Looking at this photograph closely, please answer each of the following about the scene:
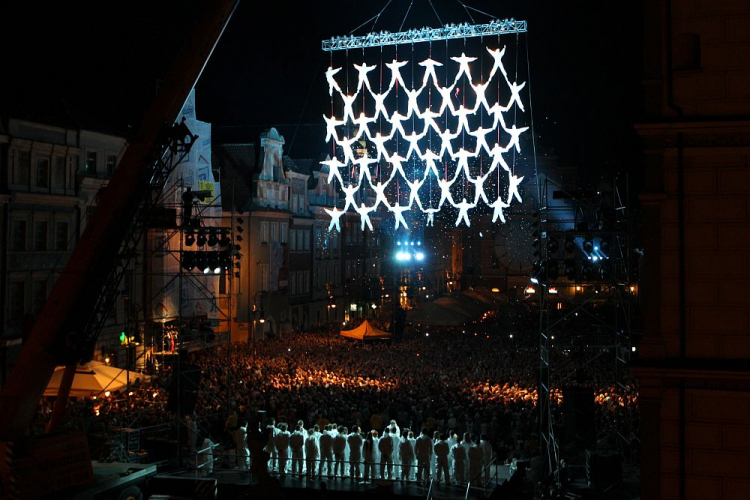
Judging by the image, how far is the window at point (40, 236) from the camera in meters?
26.1

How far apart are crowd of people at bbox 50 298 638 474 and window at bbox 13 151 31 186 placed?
783 cm

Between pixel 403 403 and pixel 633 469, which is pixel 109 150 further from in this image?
pixel 633 469

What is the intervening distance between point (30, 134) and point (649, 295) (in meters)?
22.6

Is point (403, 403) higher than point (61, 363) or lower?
lower

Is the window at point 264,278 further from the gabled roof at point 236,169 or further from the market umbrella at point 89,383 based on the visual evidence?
the market umbrella at point 89,383

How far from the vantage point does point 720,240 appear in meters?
8.41

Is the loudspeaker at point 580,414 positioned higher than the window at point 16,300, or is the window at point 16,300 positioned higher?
the window at point 16,300

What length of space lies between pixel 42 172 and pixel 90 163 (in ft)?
7.91

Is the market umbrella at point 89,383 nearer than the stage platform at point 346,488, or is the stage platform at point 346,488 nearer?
the stage platform at point 346,488

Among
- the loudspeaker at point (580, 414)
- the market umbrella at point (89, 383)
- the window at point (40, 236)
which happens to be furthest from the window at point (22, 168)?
the loudspeaker at point (580, 414)

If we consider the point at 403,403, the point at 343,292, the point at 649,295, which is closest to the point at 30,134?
the point at 403,403

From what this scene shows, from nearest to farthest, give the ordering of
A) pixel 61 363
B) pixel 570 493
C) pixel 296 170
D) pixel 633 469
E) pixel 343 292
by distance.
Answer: pixel 61 363, pixel 570 493, pixel 633 469, pixel 296 170, pixel 343 292

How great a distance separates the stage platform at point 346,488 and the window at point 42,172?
1422 centimetres

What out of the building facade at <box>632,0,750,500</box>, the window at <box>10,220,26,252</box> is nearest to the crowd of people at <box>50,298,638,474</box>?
the building facade at <box>632,0,750,500</box>
